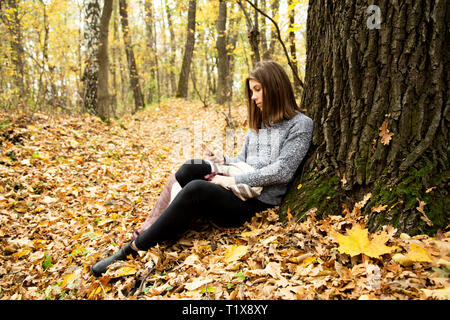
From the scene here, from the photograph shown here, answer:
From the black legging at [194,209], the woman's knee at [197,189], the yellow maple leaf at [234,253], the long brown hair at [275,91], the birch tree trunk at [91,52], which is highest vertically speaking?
the birch tree trunk at [91,52]

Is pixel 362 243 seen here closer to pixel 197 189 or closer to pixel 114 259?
pixel 197 189

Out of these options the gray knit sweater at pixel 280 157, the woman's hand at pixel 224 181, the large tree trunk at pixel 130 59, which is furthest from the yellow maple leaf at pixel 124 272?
the large tree trunk at pixel 130 59

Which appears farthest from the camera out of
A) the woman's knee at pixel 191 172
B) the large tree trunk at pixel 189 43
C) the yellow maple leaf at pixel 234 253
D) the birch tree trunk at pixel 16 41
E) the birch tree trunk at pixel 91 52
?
the large tree trunk at pixel 189 43

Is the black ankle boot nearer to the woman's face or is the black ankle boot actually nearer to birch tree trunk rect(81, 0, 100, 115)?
the woman's face

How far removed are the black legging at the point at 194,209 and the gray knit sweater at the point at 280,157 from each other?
0.20 meters

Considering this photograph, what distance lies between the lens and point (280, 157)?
239 centimetres

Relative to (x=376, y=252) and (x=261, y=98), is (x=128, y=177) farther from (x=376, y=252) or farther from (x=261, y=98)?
(x=376, y=252)

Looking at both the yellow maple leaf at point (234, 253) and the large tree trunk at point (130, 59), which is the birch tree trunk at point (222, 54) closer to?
the large tree trunk at point (130, 59)

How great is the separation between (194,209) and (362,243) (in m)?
A: 1.24

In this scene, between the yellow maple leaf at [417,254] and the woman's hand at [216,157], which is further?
the woman's hand at [216,157]

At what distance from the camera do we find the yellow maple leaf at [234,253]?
2.09 meters

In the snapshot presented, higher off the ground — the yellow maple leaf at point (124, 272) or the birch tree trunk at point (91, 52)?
the birch tree trunk at point (91, 52)
